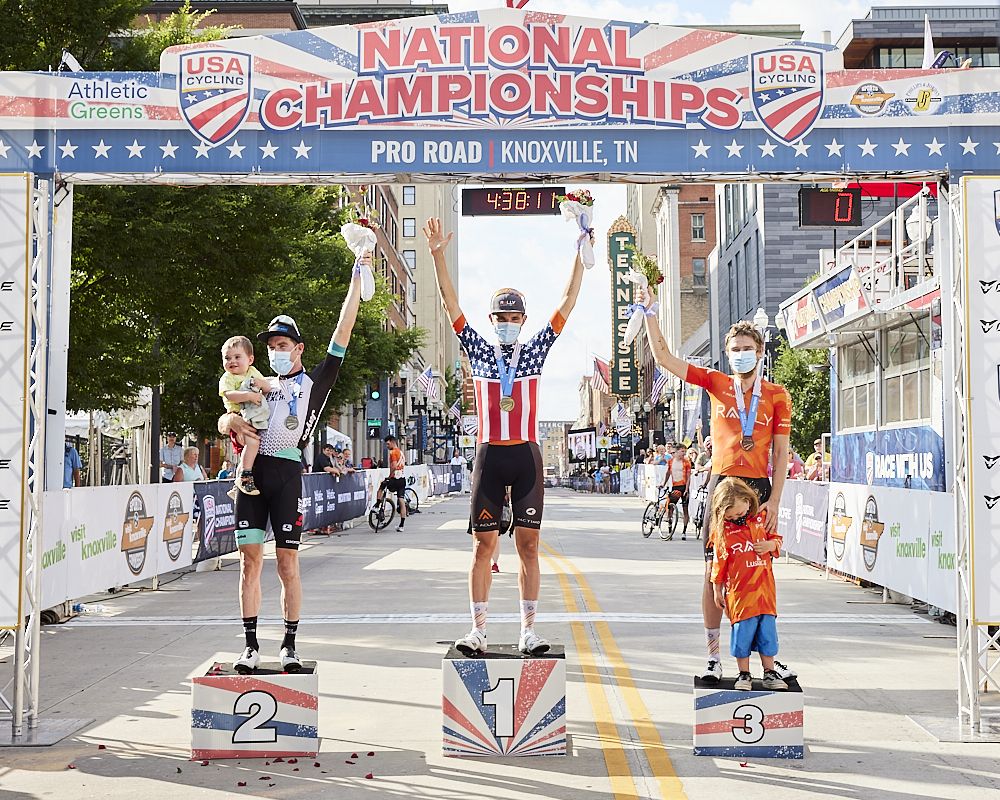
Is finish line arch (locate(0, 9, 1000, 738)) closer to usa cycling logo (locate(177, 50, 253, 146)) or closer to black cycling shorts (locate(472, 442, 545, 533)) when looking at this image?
usa cycling logo (locate(177, 50, 253, 146))

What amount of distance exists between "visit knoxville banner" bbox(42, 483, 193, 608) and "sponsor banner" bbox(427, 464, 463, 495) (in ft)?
122

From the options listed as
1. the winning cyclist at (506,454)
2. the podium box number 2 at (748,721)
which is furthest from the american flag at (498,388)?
the podium box number 2 at (748,721)

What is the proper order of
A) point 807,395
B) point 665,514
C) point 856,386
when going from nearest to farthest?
point 856,386, point 665,514, point 807,395

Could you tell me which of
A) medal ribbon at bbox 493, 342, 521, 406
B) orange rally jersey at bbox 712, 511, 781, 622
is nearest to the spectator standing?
medal ribbon at bbox 493, 342, 521, 406

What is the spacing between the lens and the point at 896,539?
13438mm

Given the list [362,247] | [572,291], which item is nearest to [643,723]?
[572,291]

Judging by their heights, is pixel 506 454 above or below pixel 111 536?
above

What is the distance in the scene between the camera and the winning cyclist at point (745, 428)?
24.2ft

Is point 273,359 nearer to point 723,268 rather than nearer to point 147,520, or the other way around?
point 147,520

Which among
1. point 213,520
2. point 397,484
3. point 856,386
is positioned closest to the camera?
point 213,520

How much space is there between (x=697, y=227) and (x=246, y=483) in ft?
300

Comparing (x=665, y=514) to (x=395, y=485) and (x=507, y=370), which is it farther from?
(x=507, y=370)

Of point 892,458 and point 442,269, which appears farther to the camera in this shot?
point 892,458

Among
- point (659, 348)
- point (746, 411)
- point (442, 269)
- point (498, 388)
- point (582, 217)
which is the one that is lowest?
point (746, 411)
